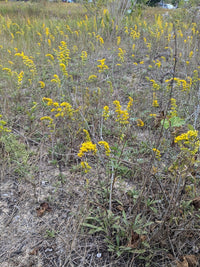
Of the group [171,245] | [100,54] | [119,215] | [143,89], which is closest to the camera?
[171,245]

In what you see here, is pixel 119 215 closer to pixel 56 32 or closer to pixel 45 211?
pixel 45 211

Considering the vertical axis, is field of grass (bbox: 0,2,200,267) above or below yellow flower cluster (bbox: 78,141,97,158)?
below

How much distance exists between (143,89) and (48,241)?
2.75 m

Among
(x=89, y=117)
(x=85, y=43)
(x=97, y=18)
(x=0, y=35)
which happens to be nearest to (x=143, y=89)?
(x=89, y=117)

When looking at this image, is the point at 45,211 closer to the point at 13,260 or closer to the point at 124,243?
the point at 13,260

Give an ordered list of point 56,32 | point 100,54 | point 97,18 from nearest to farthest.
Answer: point 100,54 → point 56,32 → point 97,18

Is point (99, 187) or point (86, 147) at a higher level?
point (86, 147)

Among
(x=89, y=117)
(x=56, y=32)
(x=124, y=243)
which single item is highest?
(x=56, y=32)

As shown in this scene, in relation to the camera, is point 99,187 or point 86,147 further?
point 99,187

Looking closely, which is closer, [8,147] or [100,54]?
[8,147]

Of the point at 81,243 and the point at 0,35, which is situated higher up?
the point at 0,35

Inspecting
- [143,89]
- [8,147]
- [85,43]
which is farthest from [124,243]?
[85,43]

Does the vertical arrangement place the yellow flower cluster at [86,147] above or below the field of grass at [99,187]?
above

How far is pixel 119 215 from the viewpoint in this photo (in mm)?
1723
